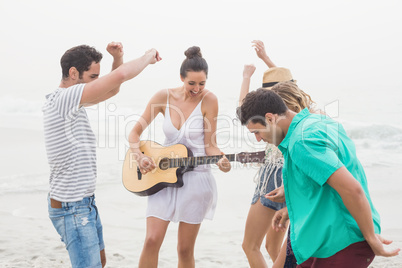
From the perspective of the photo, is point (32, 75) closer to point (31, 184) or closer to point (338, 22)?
point (338, 22)

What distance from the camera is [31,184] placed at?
797 cm

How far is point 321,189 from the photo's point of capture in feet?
6.70

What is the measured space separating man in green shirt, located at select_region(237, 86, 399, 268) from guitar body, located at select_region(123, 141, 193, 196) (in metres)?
1.42

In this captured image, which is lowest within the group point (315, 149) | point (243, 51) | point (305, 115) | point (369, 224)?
point (369, 224)

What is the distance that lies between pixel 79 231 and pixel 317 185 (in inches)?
53.5

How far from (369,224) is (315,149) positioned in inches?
15.3

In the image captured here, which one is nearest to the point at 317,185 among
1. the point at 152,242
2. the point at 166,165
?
the point at 152,242

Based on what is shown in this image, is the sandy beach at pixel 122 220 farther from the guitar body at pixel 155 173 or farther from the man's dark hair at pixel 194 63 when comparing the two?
the man's dark hair at pixel 194 63

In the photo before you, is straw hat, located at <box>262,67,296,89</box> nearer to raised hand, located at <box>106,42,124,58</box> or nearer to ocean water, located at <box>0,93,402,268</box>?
raised hand, located at <box>106,42,124,58</box>

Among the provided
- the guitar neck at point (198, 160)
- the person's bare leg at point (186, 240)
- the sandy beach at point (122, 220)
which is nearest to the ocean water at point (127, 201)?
the sandy beach at point (122, 220)

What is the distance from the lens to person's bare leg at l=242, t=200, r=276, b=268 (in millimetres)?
3336

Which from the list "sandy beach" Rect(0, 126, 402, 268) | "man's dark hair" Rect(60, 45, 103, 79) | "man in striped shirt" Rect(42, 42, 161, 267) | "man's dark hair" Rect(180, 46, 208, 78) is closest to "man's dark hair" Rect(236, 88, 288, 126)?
"man in striped shirt" Rect(42, 42, 161, 267)

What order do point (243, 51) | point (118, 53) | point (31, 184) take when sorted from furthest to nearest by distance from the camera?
point (243, 51) < point (31, 184) < point (118, 53)

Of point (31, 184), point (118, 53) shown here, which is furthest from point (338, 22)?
point (118, 53)
